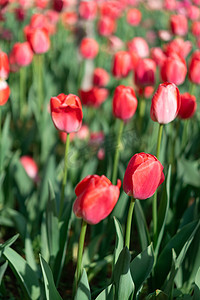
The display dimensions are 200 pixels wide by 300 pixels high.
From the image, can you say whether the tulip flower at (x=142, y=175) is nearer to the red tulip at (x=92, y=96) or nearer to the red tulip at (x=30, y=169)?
the red tulip at (x=30, y=169)

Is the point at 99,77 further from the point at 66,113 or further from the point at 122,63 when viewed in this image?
the point at 66,113

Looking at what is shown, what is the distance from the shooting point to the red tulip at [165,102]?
1132 mm

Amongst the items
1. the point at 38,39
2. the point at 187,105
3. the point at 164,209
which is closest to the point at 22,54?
the point at 38,39

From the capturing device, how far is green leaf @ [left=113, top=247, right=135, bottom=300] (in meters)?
0.94

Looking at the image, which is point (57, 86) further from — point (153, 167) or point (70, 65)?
point (153, 167)

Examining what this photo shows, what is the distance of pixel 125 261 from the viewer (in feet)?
3.09

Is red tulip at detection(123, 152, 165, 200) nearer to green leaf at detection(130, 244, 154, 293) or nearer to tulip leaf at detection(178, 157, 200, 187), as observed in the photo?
green leaf at detection(130, 244, 154, 293)

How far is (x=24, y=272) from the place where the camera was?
114cm

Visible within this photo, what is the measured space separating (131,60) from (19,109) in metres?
0.86

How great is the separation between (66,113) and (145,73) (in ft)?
A: 2.40

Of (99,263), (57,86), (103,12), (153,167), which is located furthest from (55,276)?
(103,12)

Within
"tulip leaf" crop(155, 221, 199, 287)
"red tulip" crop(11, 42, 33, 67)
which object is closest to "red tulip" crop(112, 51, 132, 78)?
"red tulip" crop(11, 42, 33, 67)

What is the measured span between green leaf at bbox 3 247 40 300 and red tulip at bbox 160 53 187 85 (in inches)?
36.2

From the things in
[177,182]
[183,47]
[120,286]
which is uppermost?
[183,47]
